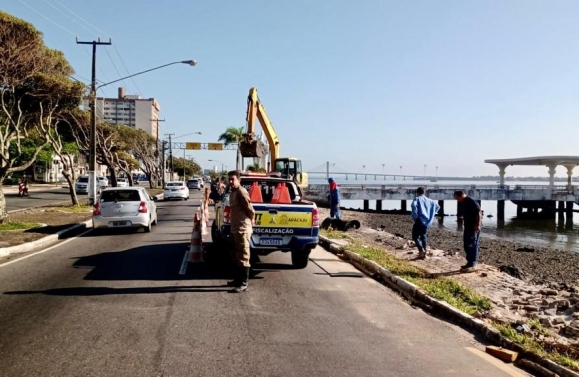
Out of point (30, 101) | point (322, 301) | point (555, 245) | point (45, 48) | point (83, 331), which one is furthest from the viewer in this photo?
point (555, 245)

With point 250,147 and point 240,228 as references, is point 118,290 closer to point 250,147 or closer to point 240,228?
point 240,228

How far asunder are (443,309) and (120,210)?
37.1 feet

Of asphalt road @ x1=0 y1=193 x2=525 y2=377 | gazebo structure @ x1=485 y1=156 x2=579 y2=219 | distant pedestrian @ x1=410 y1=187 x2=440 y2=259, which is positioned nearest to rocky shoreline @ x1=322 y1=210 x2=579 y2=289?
distant pedestrian @ x1=410 y1=187 x2=440 y2=259

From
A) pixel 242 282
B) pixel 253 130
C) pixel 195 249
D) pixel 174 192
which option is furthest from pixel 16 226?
pixel 174 192

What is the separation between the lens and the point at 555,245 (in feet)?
103

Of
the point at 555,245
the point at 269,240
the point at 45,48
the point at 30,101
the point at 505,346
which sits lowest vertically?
the point at 555,245

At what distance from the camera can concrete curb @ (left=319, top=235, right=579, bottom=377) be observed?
5188 millimetres

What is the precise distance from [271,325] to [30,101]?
894 inches

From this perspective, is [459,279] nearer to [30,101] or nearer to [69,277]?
[69,277]

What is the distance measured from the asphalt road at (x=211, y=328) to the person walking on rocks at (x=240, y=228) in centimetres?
30

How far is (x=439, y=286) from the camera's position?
8555 millimetres

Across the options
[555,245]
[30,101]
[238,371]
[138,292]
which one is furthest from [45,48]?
[555,245]

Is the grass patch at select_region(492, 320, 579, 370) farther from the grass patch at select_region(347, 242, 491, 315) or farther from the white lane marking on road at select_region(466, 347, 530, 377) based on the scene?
the grass patch at select_region(347, 242, 491, 315)

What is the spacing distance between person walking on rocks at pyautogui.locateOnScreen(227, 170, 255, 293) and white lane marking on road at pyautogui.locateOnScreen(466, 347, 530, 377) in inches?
140
